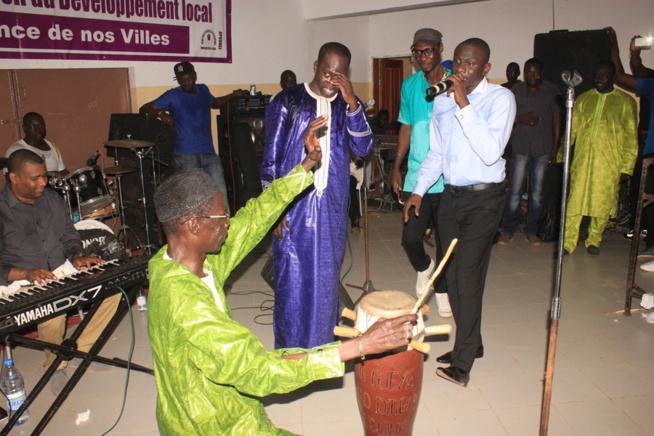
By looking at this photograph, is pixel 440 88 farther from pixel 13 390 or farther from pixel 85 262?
pixel 13 390

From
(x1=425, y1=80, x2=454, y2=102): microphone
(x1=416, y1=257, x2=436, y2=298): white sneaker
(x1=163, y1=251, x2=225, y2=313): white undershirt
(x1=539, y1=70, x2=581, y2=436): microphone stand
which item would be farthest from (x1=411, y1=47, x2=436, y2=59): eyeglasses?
(x1=163, y1=251, x2=225, y2=313): white undershirt

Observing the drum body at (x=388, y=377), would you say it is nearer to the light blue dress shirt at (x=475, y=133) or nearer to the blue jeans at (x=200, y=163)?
the light blue dress shirt at (x=475, y=133)

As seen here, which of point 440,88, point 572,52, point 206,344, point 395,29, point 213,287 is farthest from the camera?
point 395,29

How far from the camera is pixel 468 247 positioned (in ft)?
10.5

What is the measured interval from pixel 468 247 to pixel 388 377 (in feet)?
3.76

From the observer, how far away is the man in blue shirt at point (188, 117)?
6.36m

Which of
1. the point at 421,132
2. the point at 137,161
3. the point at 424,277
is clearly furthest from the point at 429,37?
the point at 137,161

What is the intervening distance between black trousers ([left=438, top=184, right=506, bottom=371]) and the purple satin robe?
0.69 metres

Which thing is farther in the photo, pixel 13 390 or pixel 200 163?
pixel 200 163

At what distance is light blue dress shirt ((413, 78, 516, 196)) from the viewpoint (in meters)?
2.95

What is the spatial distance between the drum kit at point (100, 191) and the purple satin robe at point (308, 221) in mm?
2066

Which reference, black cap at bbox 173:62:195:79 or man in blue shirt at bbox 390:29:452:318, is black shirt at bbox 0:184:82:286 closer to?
man in blue shirt at bbox 390:29:452:318

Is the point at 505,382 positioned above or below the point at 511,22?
below

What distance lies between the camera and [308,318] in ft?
11.0
